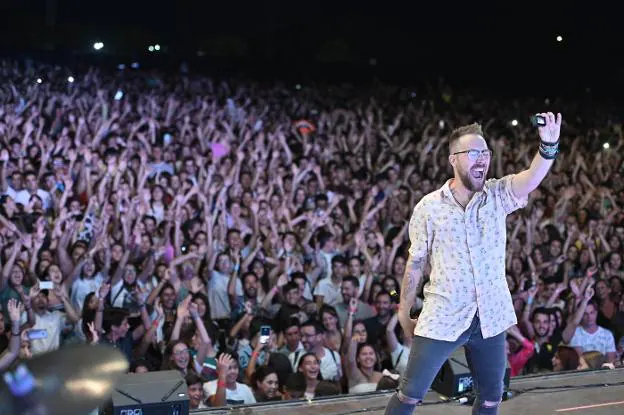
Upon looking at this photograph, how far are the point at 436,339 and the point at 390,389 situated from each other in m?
1.50

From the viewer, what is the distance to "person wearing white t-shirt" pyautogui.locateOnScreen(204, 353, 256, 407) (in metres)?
4.26

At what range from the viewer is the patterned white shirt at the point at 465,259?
2666mm

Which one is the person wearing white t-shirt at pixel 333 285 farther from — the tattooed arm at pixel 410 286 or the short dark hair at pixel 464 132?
the short dark hair at pixel 464 132

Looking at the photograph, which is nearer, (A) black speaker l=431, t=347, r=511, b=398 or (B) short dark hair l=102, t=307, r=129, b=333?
(A) black speaker l=431, t=347, r=511, b=398

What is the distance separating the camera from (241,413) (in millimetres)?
3670

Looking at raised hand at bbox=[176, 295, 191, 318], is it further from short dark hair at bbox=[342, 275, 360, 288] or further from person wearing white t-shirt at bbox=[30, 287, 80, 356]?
short dark hair at bbox=[342, 275, 360, 288]

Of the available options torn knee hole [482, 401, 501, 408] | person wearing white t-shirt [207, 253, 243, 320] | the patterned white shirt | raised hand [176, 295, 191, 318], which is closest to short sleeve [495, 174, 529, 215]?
the patterned white shirt

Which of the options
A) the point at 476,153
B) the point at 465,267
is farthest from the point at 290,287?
the point at 476,153

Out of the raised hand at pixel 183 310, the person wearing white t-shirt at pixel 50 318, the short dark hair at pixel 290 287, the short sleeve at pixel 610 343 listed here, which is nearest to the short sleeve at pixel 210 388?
the raised hand at pixel 183 310

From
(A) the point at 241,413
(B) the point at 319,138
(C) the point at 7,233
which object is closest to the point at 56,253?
(C) the point at 7,233

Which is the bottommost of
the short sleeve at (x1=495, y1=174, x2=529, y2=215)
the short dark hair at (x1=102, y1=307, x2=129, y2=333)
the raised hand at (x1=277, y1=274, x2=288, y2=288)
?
the short dark hair at (x1=102, y1=307, x2=129, y2=333)

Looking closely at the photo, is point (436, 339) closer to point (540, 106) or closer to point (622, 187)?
point (622, 187)

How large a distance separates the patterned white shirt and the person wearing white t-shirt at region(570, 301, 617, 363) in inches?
114

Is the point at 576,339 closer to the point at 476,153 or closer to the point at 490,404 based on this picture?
the point at 490,404
